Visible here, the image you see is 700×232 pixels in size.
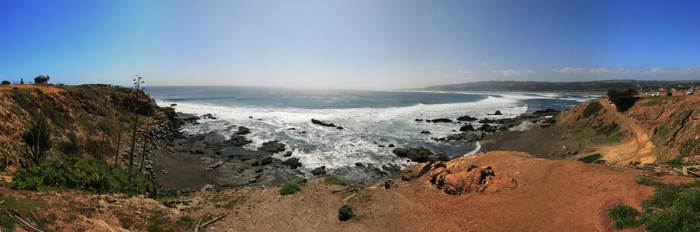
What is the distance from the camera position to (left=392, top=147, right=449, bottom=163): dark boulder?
68.5 feet

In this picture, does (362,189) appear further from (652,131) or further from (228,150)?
(652,131)

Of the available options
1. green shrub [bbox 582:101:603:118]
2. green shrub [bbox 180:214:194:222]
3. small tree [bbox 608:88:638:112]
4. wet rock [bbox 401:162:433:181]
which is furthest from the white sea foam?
small tree [bbox 608:88:638:112]

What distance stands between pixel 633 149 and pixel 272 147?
2890 centimetres

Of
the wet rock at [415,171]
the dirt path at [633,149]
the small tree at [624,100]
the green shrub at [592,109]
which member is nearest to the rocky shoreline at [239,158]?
the wet rock at [415,171]

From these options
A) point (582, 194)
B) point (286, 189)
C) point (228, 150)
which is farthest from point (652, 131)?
point (228, 150)

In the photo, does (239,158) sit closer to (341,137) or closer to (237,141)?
(237,141)

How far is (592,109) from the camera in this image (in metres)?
26.7

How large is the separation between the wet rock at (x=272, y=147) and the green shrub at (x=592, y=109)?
34.4 metres

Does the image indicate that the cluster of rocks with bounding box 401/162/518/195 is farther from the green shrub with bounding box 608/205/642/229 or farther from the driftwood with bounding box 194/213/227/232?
the driftwood with bounding box 194/213/227/232

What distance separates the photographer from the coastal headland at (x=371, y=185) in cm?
725

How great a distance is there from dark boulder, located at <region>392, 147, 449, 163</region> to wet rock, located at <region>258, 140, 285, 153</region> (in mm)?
11476

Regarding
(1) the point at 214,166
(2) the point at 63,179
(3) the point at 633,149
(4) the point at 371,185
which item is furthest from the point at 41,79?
(3) the point at 633,149

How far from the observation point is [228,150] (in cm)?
2305

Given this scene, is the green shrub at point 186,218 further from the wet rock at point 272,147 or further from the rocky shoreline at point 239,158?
the wet rock at point 272,147
